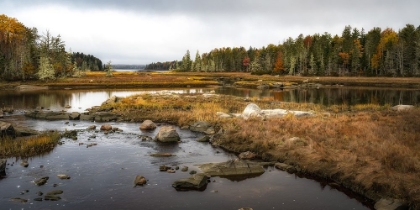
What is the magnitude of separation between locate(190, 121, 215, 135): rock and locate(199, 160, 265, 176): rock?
1068cm

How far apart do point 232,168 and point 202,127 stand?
13.3 metres

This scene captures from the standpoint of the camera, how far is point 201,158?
23.8 m

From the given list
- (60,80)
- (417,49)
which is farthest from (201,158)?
(417,49)

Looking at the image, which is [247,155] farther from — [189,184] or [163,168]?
[189,184]

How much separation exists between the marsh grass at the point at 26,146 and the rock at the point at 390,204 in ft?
74.2

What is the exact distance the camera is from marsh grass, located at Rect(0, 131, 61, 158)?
77.0ft

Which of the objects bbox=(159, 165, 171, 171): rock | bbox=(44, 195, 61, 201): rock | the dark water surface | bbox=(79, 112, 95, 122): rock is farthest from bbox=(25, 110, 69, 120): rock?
bbox=(44, 195, 61, 201): rock

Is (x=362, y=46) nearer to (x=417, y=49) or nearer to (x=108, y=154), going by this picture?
(x=417, y=49)

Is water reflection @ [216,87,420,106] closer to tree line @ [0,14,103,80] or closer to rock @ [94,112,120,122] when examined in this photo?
rock @ [94,112,120,122]

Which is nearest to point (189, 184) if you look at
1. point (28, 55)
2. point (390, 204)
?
point (390, 204)

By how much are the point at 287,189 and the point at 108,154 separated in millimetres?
13524

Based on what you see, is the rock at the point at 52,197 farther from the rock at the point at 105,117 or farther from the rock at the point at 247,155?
the rock at the point at 105,117

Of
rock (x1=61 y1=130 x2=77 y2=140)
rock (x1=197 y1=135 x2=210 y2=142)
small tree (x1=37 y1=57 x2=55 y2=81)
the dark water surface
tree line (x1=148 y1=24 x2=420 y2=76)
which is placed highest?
tree line (x1=148 y1=24 x2=420 y2=76)

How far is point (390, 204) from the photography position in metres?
15.2
